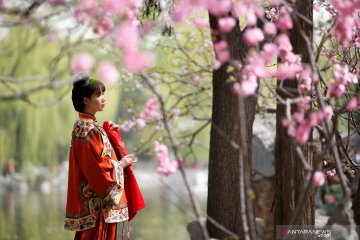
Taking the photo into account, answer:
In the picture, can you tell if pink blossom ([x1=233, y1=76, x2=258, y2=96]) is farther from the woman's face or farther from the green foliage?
the green foliage

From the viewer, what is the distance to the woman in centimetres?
363

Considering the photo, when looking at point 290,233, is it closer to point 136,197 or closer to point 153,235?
point 136,197

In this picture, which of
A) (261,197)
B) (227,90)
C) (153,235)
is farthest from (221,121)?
(153,235)

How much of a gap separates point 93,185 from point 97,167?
0.35 ft

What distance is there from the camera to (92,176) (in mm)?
3623

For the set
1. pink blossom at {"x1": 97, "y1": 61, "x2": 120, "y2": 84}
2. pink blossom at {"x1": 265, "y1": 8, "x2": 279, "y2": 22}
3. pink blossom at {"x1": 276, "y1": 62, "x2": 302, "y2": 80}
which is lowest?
pink blossom at {"x1": 97, "y1": 61, "x2": 120, "y2": 84}

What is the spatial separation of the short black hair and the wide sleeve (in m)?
0.19

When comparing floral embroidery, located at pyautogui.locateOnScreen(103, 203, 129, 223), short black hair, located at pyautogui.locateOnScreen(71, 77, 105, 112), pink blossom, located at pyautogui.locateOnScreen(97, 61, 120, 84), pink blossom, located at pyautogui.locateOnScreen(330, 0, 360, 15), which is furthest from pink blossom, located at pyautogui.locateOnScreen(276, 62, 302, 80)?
floral embroidery, located at pyautogui.locateOnScreen(103, 203, 129, 223)

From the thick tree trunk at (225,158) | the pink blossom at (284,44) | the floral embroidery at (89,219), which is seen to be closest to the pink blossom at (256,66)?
the pink blossom at (284,44)

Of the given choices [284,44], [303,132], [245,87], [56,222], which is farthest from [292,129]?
[56,222]

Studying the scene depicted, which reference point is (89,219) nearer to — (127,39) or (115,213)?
(115,213)

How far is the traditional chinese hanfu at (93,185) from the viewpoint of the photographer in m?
3.62

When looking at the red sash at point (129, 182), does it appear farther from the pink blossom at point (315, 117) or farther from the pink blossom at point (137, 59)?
the pink blossom at point (137, 59)

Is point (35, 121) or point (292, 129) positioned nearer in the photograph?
point (292, 129)
